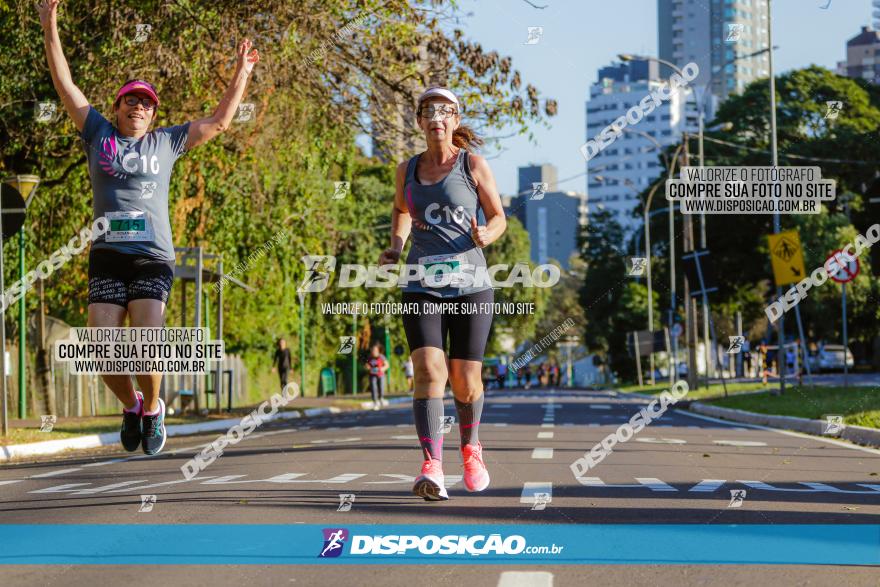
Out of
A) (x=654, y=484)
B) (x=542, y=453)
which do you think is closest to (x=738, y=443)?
(x=542, y=453)

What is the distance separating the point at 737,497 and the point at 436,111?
11.6 feet

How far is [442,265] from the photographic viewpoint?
22.9ft

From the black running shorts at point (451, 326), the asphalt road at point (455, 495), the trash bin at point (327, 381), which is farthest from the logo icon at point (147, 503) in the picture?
the trash bin at point (327, 381)

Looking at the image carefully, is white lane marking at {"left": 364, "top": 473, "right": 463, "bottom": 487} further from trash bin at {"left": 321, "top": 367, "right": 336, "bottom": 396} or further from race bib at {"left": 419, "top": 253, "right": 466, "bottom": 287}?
trash bin at {"left": 321, "top": 367, "right": 336, "bottom": 396}

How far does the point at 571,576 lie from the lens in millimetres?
5469

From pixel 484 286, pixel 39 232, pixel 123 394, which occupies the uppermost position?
pixel 39 232

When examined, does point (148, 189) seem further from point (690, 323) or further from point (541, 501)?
point (690, 323)

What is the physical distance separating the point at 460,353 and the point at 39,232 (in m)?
20.3

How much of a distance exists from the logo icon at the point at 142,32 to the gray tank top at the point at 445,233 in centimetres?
1333

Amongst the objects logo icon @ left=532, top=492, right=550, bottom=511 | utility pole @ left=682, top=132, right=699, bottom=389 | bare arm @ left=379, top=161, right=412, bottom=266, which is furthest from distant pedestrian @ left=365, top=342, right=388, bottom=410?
bare arm @ left=379, top=161, right=412, bottom=266

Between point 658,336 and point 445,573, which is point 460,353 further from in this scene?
point 658,336

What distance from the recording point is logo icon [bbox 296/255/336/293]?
35.2 meters

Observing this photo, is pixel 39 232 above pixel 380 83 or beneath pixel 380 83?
beneath

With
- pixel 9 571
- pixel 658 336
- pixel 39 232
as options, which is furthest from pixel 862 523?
Answer: pixel 658 336
